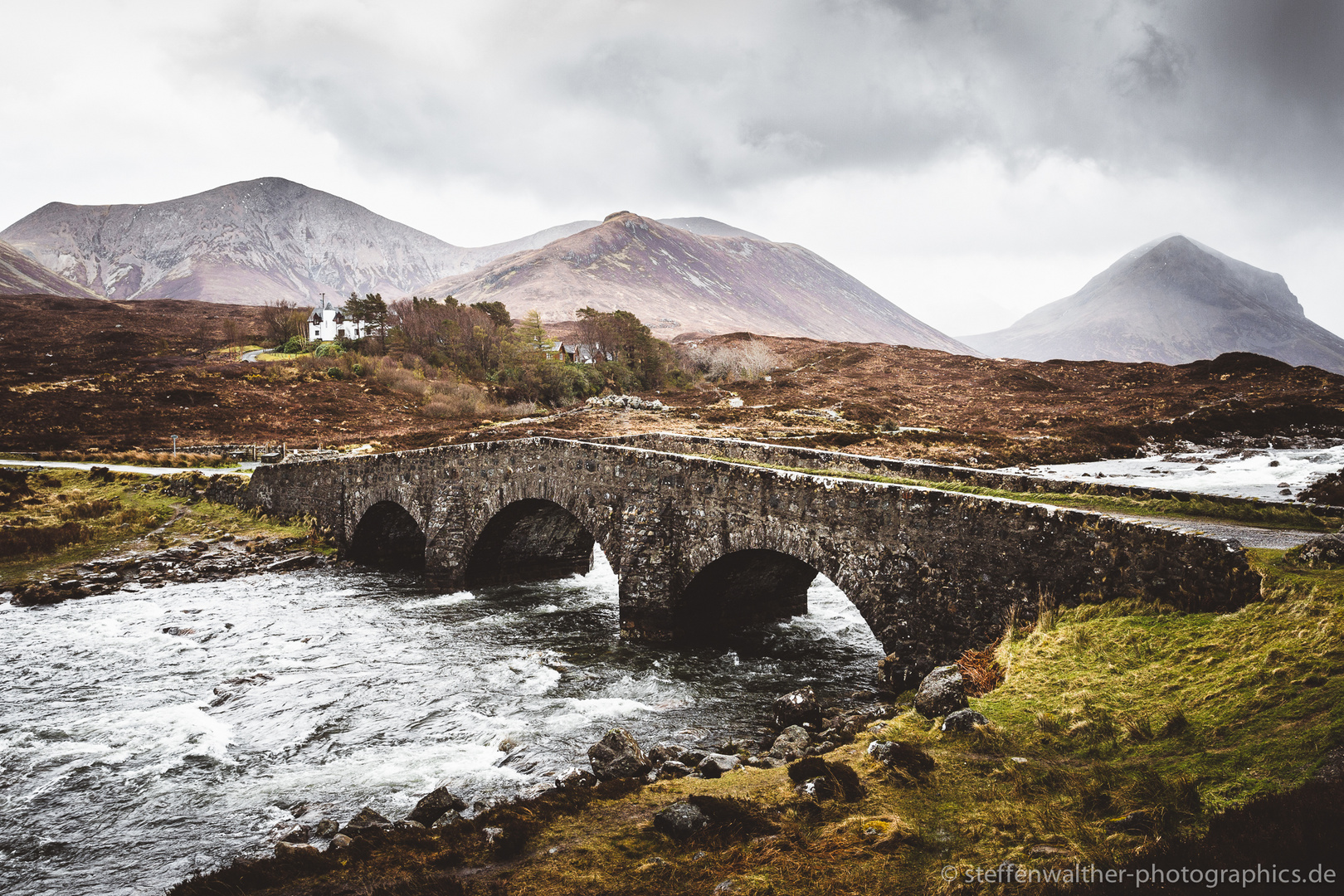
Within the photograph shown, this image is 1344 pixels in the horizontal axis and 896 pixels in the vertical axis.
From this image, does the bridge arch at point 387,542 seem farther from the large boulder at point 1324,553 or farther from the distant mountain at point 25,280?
the distant mountain at point 25,280

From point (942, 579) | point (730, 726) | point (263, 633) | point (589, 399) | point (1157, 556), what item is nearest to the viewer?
point (1157, 556)

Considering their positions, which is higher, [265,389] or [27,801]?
[265,389]

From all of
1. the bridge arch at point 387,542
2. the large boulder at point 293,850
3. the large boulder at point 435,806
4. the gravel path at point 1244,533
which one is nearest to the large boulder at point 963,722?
the gravel path at point 1244,533

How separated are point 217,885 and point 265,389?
61908 millimetres

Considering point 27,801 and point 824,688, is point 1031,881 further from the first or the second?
point 27,801

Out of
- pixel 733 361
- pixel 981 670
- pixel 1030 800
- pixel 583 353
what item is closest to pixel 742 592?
pixel 981 670

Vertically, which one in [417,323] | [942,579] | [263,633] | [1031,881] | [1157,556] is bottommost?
[263,633]

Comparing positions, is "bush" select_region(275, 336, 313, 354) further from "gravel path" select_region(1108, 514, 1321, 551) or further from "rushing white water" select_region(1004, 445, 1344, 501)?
"gravel path" select_region(1108, 514, 1321, 551)

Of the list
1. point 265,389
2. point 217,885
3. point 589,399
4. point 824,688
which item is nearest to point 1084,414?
point 589,399

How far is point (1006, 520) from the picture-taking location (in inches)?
372

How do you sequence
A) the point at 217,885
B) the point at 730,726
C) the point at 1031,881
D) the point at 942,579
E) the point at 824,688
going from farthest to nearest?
the point at 824,688, the point at 730,726, the point at 942,579, the point at 217,885, the point at 1031,881

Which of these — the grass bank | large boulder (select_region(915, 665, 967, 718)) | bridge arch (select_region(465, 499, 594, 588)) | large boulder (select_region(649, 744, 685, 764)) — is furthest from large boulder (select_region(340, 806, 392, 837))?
the grass bank

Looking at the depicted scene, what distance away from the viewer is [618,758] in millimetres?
9180

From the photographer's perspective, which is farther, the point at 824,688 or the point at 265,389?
the point at 265,389
